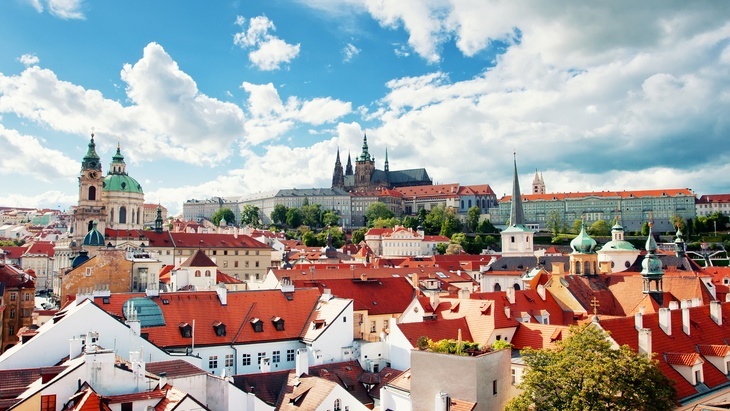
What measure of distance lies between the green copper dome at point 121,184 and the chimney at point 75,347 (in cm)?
8716

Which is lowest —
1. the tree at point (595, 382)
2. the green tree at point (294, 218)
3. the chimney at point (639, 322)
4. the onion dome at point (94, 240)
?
the tree at point (595, 382)

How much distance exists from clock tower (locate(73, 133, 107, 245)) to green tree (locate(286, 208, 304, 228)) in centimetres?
8634

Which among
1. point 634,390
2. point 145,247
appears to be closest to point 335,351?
point 634,390

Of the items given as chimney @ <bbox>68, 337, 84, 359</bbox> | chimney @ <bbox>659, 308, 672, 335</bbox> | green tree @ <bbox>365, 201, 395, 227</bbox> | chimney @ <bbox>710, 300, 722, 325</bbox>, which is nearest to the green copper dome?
chimney @ <bbox>68, 337, 84, 359</bbox>

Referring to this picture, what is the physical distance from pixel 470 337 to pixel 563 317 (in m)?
11.5

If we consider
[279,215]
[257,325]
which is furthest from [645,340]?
[279,215]

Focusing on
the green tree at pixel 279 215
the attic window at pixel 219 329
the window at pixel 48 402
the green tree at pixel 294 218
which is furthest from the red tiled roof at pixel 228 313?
the green tree at pixel 279 215

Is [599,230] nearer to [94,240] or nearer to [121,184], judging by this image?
[121,184]

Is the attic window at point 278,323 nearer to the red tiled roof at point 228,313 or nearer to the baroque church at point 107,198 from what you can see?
the red tiled roof at point 228,313

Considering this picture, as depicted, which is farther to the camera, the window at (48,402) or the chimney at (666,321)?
the chimney at (666,321)

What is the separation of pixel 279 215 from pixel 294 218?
9.08 m

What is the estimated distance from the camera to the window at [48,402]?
22.2m

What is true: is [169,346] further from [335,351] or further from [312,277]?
[312,277]

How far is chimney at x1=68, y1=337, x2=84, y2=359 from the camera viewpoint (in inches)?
1070
